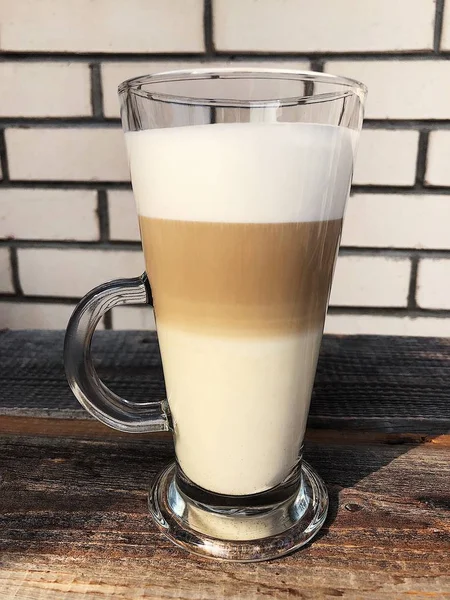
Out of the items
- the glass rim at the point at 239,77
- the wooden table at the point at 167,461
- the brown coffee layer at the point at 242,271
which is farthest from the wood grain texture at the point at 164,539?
the glass rim at the point at 239,77

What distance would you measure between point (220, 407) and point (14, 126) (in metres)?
0.90

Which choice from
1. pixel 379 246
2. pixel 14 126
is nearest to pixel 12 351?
pixel 14 126

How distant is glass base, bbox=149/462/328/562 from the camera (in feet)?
1.49

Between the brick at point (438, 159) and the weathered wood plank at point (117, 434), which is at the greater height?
the brick at point (438, 159)

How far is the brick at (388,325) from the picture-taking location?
3.96ft

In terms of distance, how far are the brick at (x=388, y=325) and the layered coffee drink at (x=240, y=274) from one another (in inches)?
28.5

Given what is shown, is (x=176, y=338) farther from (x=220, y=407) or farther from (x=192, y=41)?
(x=192, y=41)

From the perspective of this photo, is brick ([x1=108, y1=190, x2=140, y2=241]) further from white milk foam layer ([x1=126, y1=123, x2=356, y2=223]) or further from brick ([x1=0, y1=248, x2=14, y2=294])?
white milk foam layer ([x1=126, y1=123, x2=356, y2=223])

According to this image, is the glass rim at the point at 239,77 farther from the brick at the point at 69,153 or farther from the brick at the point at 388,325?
the brick at the point at 388,325

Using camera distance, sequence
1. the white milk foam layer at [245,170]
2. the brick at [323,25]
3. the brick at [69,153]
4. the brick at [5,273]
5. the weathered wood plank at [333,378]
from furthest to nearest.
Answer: the brick at [5,273], the brick at [69,153], the brick at [323,25], the weathered wood plank at [333,378], the white milk foam layer at [245,170]

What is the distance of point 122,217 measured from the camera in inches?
45.8

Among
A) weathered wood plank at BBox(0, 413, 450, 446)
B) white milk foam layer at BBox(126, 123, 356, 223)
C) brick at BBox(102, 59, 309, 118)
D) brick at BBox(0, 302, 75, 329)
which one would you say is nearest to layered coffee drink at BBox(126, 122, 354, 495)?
white milk foam layer at BBox(126, 123, 356, 223)

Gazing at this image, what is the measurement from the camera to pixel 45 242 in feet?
3.96

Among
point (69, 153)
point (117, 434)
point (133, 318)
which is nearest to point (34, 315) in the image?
point (133, 318)
